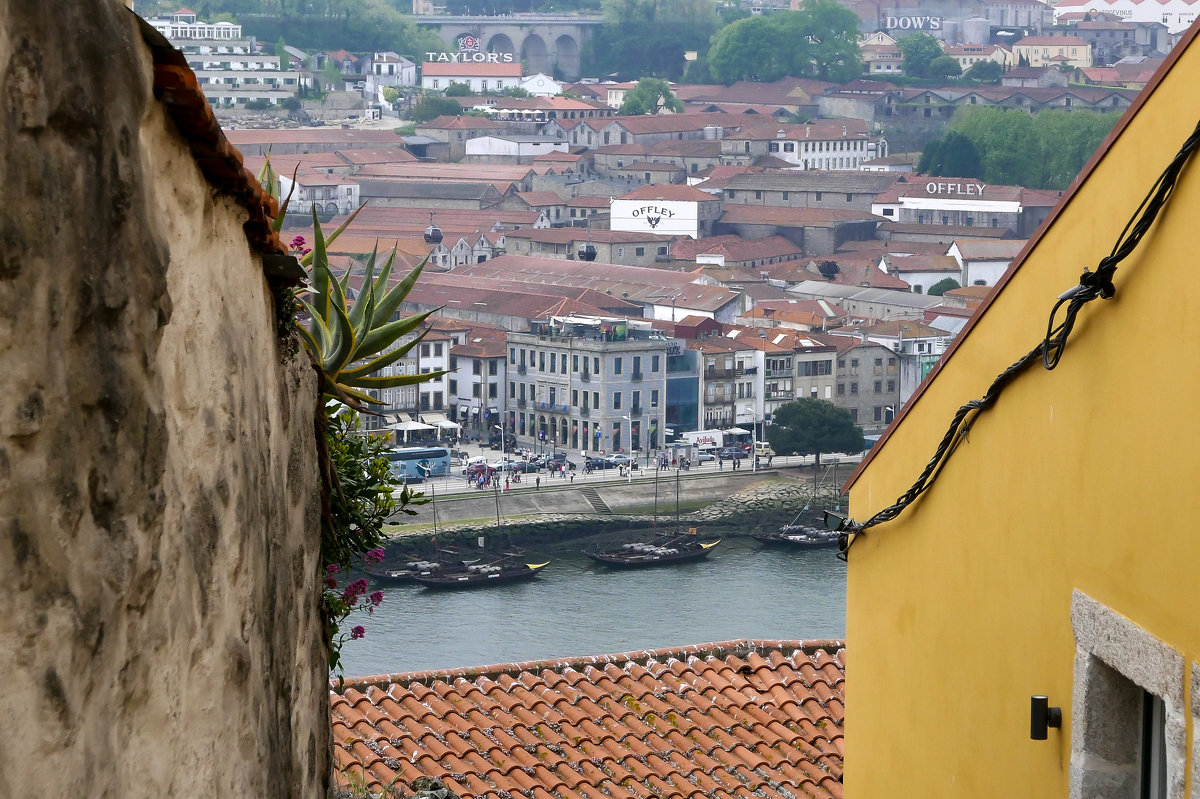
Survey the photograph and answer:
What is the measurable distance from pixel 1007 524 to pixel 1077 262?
0.95 feet

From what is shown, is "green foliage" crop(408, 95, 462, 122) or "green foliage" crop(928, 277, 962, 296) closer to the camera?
"green foliage" crop(928, 277, 962, 296)

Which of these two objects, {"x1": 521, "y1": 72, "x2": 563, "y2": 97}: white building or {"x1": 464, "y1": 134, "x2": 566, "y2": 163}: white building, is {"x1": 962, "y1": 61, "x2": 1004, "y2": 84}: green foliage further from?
{"x1": 464, "y1": 134, "x2": 566, "y2": 163}: white building

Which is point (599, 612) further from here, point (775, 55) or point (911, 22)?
point (911, 22)

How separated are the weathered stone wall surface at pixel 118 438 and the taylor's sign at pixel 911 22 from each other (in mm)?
62395

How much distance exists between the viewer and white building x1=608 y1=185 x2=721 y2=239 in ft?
113

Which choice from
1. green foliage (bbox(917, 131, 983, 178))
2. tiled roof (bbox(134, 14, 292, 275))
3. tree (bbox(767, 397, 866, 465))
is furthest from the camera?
green foliage (bbox(917, 131, 983, 178))

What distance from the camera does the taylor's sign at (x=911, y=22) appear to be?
61469mm

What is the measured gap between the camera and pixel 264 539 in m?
1.29

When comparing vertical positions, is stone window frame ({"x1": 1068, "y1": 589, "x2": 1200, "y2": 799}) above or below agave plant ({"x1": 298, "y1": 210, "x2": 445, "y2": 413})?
→ below

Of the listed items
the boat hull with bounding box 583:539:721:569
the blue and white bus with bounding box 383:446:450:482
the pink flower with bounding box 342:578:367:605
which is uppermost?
the pink flower with bounding box 342:578:367:605

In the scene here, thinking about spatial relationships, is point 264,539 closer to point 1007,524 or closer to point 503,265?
point 1007,524

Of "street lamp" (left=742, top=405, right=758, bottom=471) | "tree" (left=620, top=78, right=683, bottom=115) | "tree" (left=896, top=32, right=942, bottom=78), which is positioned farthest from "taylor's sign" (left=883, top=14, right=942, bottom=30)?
"street lamp" (left=742, top=405, right=758, bottom=471)

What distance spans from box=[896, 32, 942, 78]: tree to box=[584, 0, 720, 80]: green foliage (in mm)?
6841

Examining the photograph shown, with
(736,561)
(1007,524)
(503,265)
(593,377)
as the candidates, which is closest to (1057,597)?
(1007,524)
